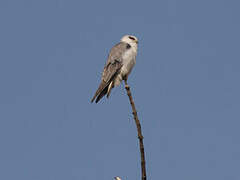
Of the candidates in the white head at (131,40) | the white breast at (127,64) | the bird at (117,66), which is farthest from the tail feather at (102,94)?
the white head at (131,40)

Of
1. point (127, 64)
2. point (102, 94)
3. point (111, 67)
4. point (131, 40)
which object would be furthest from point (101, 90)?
point (131, 40)

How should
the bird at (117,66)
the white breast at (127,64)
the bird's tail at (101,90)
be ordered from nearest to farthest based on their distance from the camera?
the bird's tail at (101,90)
the bird at (117,66)
the white breast at (127,64)

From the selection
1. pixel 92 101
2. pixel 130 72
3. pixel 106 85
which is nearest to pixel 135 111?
pixel 92 101

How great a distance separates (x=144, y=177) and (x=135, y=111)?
0.99 metres

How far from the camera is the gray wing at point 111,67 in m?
7.90

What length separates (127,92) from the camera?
179 inches

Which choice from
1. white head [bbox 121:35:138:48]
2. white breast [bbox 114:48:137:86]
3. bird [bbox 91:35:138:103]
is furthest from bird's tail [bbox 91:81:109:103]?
white head [bbox 121:35:138:48]

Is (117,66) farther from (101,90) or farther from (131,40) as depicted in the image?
(131,40)

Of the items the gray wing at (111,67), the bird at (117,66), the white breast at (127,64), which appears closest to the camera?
the gray wing at (111,67)

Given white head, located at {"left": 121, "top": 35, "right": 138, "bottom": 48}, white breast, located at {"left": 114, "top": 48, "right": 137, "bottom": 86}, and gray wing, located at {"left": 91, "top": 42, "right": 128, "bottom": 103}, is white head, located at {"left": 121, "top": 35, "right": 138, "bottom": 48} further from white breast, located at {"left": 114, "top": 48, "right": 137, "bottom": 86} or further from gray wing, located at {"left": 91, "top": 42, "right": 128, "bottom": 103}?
white breast, located at {"left": 114, "top": 48, "right": 137, "bottom": 86}

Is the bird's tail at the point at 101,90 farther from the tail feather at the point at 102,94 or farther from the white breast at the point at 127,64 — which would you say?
the white breast at the point at 127,64

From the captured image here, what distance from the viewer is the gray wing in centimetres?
790

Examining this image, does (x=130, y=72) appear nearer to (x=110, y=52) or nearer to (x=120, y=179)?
(x=110, y=52)

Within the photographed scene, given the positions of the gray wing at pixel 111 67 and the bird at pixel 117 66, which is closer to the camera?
the gray wing at pixel 111 67
